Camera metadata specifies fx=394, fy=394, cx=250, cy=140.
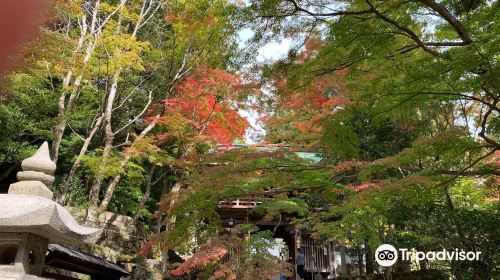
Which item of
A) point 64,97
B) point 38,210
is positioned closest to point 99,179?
point 64,97

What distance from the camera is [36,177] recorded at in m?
5.11

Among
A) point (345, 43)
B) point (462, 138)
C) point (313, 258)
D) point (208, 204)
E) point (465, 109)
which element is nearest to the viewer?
point (345, 43)

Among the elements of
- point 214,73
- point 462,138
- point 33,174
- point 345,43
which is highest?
point 214,73

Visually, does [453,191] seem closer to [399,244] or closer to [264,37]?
[399,244]

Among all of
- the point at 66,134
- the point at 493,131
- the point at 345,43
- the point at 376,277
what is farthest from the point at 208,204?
the point at 66,134

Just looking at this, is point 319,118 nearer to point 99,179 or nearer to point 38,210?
point 38,210

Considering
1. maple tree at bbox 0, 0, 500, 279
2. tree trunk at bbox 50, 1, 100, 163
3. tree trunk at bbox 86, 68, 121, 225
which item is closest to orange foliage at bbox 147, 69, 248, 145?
maple tree at bbox 0, 0, 500, 279

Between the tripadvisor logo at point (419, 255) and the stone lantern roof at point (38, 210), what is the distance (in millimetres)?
6302

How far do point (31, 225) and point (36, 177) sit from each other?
2.99 ft

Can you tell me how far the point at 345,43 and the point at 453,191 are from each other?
5.73 m

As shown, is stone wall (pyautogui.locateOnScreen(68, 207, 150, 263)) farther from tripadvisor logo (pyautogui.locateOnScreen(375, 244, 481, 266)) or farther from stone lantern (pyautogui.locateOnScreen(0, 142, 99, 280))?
stone lantern (pyautogui.locateOnScreen(0, 142, 99, 280))

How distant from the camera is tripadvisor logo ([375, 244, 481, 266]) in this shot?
7.16 metres

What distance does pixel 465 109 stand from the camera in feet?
30.6

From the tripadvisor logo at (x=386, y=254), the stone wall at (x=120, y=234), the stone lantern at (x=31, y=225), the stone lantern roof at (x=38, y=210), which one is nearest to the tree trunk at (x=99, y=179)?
the stone wall at (x=120, y=234)
